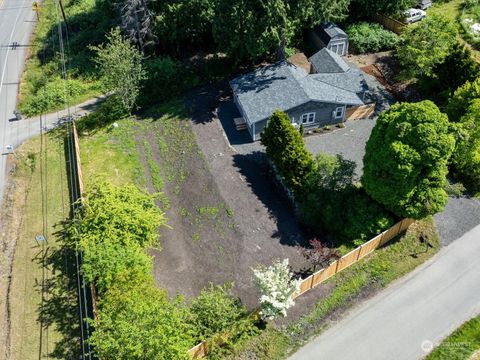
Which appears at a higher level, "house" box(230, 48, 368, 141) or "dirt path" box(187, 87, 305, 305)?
"house" box(230, 48, 368, 141)

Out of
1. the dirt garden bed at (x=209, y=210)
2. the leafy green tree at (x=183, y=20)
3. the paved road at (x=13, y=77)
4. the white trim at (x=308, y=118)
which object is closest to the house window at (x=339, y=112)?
the white trim at (x=308, y=118)

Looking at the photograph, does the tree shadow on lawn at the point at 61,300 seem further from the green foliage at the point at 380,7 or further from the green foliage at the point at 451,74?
the green foliage at the point at 380,7

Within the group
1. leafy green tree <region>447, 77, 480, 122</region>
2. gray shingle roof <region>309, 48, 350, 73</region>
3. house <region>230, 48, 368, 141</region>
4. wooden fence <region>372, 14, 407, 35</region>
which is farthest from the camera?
Answer: wooden fence <region>372, 14, 407, 35</region>

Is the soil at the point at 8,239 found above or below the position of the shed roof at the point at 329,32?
below

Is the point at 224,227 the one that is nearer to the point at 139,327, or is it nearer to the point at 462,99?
the point at 139,327

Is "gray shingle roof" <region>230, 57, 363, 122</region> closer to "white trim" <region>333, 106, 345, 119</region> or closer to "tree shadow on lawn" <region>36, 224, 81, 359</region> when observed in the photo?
"white trim" <region>333, 106, 345, 119</region>

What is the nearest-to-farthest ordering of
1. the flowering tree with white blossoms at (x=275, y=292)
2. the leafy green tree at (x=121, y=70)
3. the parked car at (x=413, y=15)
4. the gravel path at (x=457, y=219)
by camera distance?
the flowering tree with white blossoms at (x=275, y=292) → the gravel path at (x=457, y=219) → the leafy green tree at (x=121, y=70) → the parked car at (x=413, y=15)

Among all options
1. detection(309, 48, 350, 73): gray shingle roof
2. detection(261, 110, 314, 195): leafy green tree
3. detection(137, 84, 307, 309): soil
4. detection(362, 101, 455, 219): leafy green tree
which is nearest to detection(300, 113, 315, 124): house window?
detection(137, 84, 307, 309): soil
